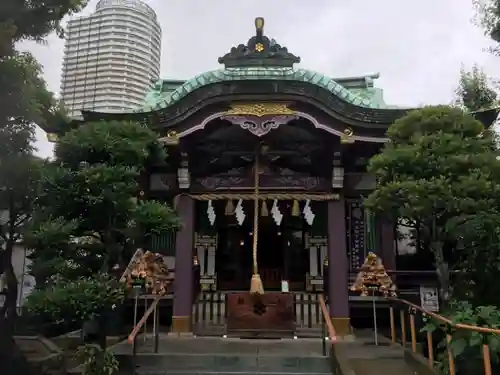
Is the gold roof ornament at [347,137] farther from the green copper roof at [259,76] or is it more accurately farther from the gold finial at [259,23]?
the gold finial at [259,23]

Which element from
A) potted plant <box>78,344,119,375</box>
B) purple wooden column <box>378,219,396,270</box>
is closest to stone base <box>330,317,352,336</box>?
purple wooden column <box>378,219,396,270</box>

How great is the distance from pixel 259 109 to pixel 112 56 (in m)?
24.6

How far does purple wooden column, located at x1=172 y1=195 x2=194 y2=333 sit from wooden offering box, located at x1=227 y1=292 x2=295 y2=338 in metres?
1.07

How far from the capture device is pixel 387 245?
11758 millimetres

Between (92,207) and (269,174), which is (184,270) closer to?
(269,174)

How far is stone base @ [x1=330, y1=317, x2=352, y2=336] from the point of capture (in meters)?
10.6

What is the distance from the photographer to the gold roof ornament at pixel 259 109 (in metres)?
10.6

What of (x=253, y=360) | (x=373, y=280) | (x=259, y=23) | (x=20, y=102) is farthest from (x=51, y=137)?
(x=373, y=280)

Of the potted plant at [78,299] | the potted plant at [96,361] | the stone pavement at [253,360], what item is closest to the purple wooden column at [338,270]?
the stone pavement at [253,360]

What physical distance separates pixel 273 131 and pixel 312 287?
424 cm

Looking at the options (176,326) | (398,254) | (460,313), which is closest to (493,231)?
(460,313)

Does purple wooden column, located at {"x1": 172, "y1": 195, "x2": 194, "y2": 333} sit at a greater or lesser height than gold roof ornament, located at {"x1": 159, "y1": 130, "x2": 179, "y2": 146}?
lesser

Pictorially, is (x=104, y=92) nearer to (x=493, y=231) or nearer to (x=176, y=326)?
(x=176, y=326)

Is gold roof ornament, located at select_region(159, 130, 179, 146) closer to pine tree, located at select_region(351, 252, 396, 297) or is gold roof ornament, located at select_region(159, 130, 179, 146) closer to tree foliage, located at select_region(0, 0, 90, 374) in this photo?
tree foliage, located at select_region(0, 0, 90, 374)
